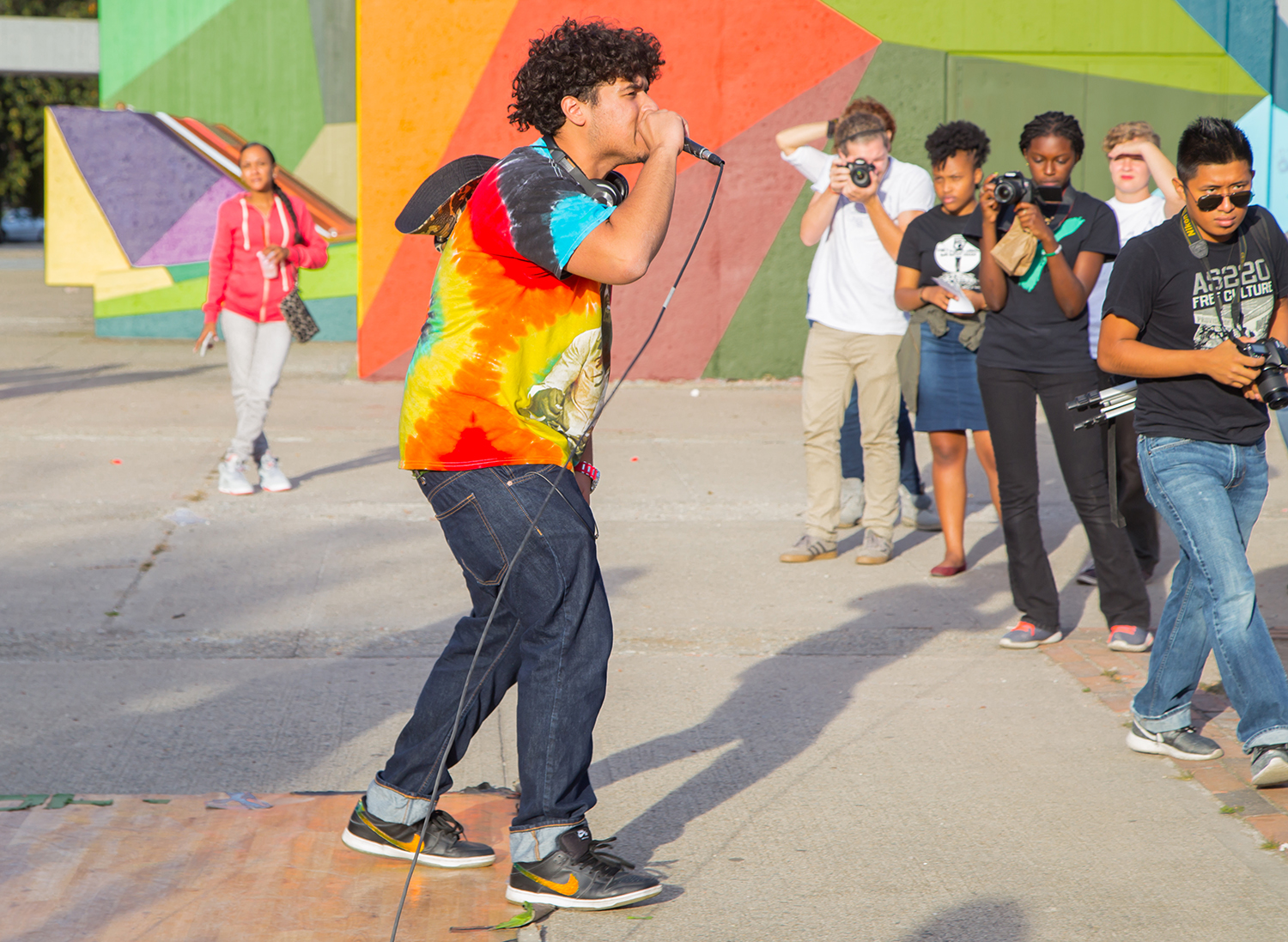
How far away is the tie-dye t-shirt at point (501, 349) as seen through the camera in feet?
9.67

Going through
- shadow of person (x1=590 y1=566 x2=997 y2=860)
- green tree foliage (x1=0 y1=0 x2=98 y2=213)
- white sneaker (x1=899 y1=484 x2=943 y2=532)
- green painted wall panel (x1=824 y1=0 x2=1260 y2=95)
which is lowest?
shadow of person (x1=590 y1=566 x2=997 y2=860)

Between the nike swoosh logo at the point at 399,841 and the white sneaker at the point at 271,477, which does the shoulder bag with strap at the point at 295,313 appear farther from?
the nike swoosh logo at the point at 399,841

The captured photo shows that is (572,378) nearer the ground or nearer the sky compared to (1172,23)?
nearer the ground

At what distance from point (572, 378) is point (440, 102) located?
9508 mm

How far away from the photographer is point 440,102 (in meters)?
11.9

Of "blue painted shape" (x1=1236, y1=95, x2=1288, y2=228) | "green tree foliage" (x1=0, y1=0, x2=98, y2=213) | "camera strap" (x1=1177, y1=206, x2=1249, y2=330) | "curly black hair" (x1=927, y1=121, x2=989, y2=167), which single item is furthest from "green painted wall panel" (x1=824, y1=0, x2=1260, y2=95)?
"green tree foliage" (x1=0, y1=0, x2=98, y2=213)

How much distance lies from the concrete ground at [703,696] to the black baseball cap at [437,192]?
1681 millimetres

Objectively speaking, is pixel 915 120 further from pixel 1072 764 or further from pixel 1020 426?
pixel 1072 764

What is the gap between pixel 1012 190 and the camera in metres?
4.97

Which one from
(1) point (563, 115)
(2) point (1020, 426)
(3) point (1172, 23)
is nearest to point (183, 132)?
(3) point (1172, 23)

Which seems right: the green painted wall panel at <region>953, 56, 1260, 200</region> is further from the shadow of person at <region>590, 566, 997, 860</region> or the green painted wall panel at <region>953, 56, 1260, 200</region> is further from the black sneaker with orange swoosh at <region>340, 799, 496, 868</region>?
the black sneaker with orange swoosh at <region>340, 799, 496, 868</region>

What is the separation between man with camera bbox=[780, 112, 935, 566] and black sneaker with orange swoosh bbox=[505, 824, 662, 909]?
3538mm

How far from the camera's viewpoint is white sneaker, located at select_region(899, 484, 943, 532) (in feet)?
24.1

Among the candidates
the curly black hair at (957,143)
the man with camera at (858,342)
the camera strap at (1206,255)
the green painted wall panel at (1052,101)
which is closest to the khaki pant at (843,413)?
the man with camera at (858,342)
